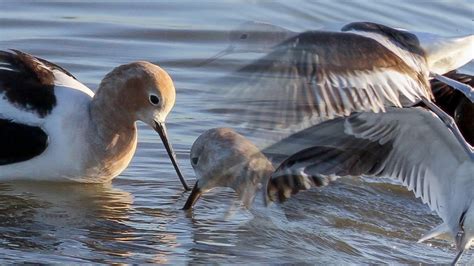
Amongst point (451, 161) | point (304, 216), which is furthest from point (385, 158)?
point (304, 216)

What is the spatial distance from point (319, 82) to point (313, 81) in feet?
0.09

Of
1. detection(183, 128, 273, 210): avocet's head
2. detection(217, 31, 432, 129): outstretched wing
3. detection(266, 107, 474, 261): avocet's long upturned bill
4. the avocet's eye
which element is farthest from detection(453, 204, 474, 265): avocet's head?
the avocet's eye

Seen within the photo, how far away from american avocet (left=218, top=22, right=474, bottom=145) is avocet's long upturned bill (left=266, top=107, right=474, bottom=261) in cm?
32

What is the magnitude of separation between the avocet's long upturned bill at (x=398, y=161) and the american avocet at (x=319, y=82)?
0.32 meters

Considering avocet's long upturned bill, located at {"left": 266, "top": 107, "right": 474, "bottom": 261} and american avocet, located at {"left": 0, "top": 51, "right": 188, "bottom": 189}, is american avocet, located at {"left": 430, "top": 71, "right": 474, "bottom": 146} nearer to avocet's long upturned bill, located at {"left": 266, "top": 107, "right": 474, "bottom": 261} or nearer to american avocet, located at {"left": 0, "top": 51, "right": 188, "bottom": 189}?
avocet's long upturned bill, located at {"left": 266, "top": 107, "right": 474, "bottom": 261}

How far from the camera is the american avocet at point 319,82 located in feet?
18.4

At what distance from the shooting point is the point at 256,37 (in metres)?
5.62

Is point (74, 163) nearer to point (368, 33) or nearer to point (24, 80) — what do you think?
point (24, 80)

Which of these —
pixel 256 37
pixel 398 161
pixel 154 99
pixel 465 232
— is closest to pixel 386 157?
pixel 398 161

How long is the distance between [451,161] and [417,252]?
0.57 metres

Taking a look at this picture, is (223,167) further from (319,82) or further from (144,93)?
(319,82)

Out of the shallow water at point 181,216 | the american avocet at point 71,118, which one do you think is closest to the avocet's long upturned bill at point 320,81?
the shallow water at point 181,216

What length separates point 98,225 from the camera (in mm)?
6848

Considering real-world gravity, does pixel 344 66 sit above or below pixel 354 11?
above
